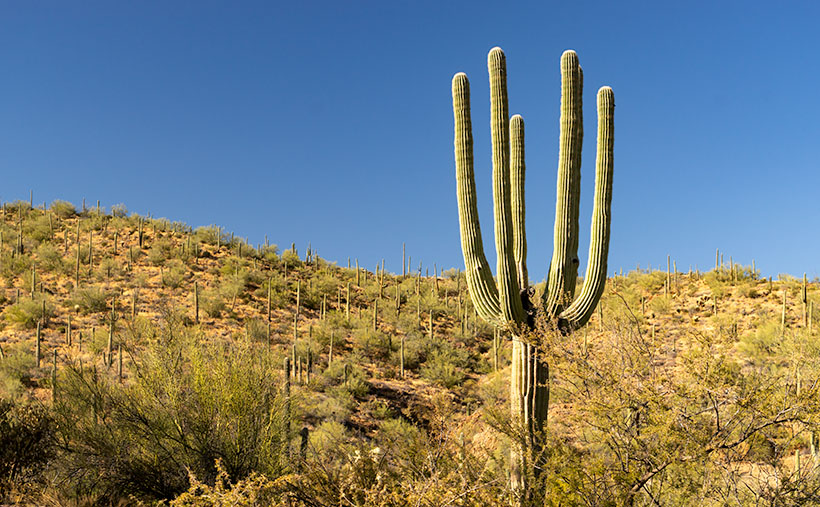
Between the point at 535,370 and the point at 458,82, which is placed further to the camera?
the point at 458,82

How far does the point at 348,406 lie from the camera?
64.3 feet

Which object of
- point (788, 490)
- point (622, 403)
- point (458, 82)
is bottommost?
point (788, 490)

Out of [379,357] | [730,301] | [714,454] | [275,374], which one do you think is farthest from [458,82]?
[730,301]

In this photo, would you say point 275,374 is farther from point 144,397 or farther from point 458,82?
point 458,82

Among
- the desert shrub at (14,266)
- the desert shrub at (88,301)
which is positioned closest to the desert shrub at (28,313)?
the desert shrub at (88,301)

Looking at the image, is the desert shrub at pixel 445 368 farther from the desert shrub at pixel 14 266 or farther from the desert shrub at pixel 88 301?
the desert shrub at pixel 14 266

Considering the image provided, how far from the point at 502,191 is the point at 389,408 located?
500 inches

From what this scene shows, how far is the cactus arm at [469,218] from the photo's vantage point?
31.5 ft

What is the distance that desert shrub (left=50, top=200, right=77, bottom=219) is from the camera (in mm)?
41656

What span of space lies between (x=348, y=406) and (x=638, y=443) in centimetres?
1444

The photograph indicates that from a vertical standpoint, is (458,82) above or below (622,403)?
above

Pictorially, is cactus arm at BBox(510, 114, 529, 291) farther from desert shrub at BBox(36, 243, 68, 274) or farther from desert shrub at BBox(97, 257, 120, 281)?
desert shrub at BBox(36, 243, 68, 274)

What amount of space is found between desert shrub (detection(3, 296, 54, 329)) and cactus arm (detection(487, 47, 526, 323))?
2212 cm

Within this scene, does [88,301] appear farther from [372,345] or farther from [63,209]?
[63,209]
